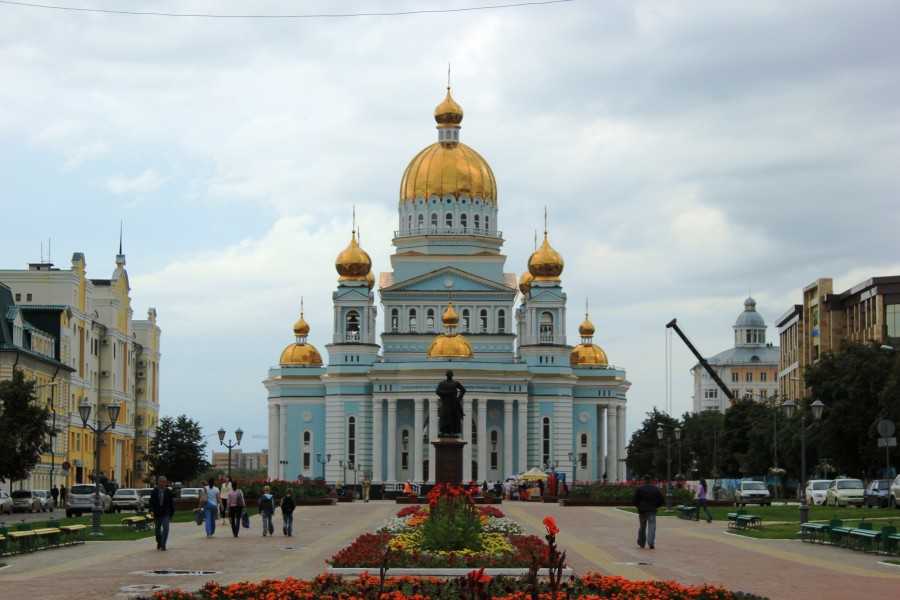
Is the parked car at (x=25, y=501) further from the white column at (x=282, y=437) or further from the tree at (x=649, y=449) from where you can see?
the tree at (x=649, y=449)

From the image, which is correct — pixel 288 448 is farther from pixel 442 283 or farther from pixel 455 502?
pixel 455 502

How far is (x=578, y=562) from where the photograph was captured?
33156 millimetres

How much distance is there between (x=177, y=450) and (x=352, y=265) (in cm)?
2327

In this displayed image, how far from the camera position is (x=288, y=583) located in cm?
2353

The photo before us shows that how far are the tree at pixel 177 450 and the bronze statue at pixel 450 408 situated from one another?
5927cm

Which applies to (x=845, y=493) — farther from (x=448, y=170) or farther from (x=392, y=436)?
(x=448, y=170)

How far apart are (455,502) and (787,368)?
373 feet

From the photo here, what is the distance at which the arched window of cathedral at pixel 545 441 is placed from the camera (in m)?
122

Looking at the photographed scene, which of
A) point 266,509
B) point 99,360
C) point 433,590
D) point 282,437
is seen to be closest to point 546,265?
point 282,437

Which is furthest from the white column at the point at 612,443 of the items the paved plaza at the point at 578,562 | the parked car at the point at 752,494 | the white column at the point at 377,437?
the paved plaza at the point at 578,562

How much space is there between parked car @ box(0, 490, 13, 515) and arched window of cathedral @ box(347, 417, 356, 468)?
52.7 m

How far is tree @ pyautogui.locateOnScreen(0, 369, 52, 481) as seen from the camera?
63094mm

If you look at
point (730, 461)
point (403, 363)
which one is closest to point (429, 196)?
point (403, 363)

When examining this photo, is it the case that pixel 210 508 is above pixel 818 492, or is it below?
above
